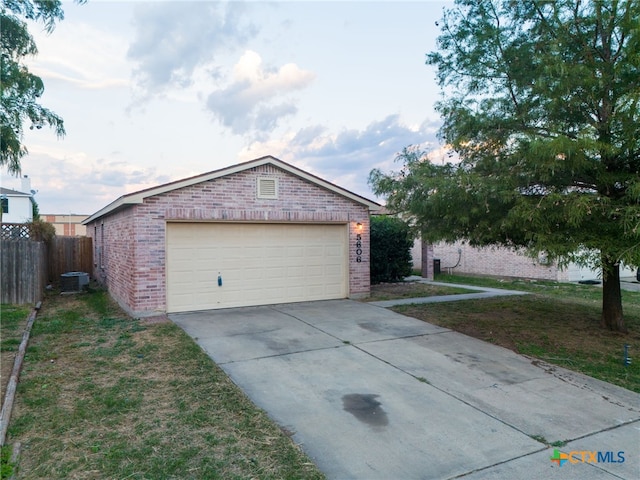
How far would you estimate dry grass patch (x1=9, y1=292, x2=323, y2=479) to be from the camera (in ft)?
11.0

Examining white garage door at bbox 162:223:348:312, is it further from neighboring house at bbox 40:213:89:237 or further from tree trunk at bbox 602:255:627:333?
neighboring house at bbox 40:213:89:237

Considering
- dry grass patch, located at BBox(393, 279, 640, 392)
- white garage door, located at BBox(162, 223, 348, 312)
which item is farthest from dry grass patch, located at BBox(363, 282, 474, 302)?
dry grass patch, located at BBox(393, 279, 640, 392)

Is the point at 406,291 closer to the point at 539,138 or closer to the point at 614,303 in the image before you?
the point at 614,303

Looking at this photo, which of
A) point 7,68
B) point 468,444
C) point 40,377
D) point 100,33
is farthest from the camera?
point 100,33

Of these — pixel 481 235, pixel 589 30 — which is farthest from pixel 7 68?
pixel 589 30

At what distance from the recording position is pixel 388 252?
50.9 ft

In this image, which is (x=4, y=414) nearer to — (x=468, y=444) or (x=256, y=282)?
(x=468, y=444)

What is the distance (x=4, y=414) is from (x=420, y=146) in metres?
7.29

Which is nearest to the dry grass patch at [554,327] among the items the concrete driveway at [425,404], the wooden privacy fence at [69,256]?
the concrete driveway at [425,404]

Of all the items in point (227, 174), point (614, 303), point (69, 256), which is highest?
point (227, 174)

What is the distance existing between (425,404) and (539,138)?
4002mm

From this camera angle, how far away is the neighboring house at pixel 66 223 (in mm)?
43000

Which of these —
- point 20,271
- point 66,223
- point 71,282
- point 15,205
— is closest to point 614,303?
point 20,271

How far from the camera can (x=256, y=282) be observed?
34.5 ft
